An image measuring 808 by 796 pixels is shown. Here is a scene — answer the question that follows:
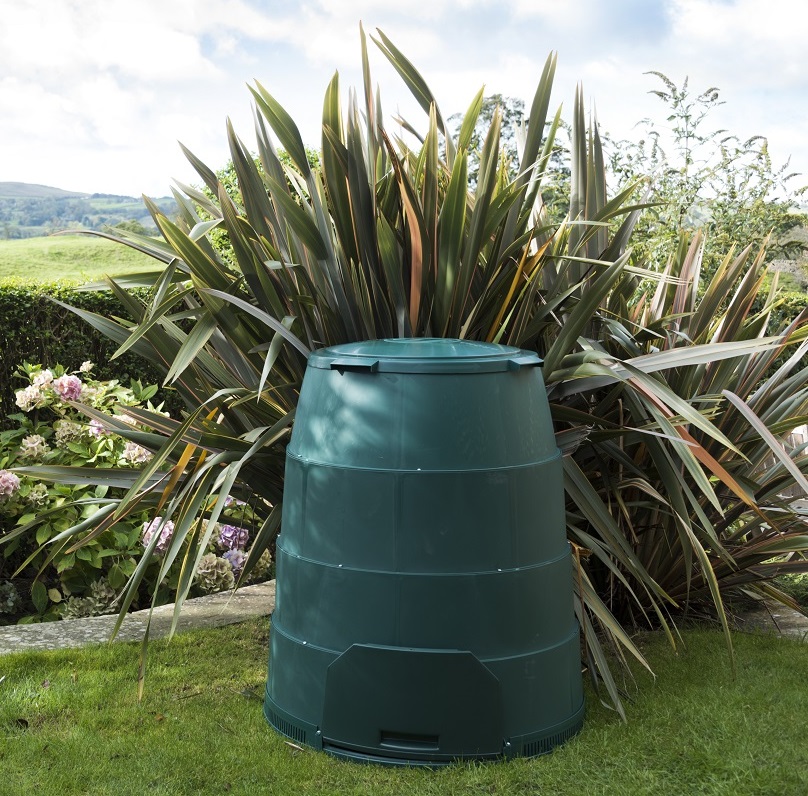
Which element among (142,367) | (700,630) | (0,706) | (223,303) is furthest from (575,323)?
(142,367)

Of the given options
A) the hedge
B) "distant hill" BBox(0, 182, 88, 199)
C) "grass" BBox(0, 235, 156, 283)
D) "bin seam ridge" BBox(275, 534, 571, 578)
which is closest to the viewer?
"bin seam ridge" BBox(275, 534, 571, 578)

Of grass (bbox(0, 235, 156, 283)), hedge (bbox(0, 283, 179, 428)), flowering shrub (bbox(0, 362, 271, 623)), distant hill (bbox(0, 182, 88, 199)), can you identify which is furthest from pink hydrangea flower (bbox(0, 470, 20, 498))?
distant hill (bbox(0, 182, 88, 199))

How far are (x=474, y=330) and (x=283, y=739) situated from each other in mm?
1386

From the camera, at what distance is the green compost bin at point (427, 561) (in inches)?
89.9

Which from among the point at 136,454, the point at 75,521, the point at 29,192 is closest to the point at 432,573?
the point at 136,454

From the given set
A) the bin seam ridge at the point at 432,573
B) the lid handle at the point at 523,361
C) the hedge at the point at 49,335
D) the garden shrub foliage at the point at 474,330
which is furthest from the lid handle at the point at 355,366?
the hedge at the point at 49,335

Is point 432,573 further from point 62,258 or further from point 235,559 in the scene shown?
point 62,258

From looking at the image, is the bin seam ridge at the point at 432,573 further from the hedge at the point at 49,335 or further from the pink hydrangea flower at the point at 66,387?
the hedge at the point at 49,335

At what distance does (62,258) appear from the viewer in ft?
78.2

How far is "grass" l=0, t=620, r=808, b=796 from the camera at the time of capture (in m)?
2.28

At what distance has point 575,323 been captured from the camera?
2.70 meters

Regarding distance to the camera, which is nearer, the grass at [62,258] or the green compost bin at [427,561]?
the green compost bin at [427,561]

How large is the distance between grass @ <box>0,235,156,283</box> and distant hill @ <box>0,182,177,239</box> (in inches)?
86.4

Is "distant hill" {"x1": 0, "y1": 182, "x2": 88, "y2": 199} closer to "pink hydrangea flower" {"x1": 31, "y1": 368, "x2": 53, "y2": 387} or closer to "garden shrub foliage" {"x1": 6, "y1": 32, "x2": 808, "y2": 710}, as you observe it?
"pink hydrangea flower" {"x1": 31, "y1": 368, "x2": 53, "y2": 387}
